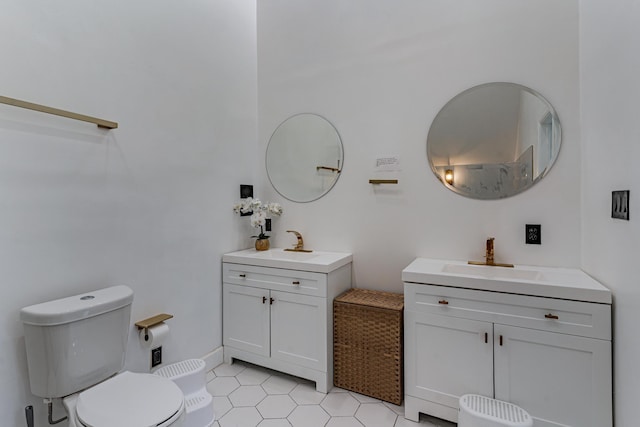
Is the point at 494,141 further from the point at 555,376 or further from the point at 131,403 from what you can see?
the point at 131,403

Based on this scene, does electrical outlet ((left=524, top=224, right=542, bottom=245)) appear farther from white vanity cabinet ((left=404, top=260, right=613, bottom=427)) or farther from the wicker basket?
the wicker basket

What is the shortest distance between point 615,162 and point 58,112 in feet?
8.28

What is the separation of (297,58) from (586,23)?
1912mm

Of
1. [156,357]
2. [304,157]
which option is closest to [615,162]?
[304,157]

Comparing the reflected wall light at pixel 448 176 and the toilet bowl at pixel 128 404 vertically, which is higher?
the reflected wall light at pixel 448 176

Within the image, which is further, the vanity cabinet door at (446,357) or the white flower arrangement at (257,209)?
the white flower arrangement at (257,209)

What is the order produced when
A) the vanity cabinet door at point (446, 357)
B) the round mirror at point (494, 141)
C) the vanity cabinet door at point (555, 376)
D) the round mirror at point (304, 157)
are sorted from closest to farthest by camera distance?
the vanity cabinet door at point (555, 376) < the vanity cabinet door at point (446, 357) < the round mirror at point (494, 141) < the round mirror at point (304, 157)

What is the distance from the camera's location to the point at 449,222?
2123mm

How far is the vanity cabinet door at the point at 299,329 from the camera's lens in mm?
2053

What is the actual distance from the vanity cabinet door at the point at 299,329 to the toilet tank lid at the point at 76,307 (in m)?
0.94

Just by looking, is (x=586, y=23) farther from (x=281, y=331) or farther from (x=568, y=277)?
(x=281, y=331)

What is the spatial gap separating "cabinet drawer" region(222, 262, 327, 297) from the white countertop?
1.89 ft

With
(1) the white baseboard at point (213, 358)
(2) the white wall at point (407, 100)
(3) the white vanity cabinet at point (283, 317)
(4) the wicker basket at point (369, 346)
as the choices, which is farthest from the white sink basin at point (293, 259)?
(1) the white baseboard at point (213, 358)

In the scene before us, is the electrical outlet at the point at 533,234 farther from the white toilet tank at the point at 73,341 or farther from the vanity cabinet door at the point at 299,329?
the white toilet tank at the point at 73,341
